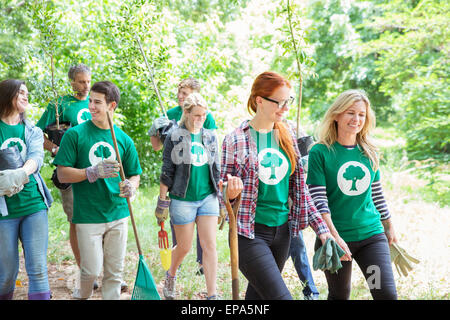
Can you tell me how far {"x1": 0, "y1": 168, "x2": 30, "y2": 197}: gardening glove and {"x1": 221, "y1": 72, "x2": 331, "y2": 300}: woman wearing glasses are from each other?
157 centimetres

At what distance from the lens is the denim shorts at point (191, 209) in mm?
4137

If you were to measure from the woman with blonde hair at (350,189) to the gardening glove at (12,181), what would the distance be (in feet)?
7.08

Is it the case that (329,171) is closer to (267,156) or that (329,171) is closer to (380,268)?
(267,156)

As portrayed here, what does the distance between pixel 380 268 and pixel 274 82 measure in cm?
144

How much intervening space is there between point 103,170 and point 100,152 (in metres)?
0.31

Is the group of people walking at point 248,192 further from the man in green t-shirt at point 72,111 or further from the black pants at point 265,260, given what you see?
the man in green t-shirt at point 72,111

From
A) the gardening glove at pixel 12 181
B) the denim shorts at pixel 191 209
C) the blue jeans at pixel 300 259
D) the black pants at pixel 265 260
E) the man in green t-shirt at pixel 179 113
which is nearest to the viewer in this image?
the black pants at pixel 265 260

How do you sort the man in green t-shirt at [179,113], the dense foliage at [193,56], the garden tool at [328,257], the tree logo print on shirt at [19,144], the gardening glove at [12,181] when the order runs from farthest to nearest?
the dense foliage at [193,56]
the man in green t-shirt at [179,113]
the tree logo print on shirt at [19,144]
the gardening glove at [12,181]
the garden tool at [328,257]

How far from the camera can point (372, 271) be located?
117 inches

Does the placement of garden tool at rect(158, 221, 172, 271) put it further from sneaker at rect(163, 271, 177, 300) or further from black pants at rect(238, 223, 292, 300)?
black pants at rect(238, 223, 292, 300)

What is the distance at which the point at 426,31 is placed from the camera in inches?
408

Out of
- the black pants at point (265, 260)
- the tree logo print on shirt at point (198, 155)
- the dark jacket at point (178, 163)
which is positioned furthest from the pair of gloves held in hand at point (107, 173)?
the black pants at point (265, 260)

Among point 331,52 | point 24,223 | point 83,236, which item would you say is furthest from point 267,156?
point 331,52

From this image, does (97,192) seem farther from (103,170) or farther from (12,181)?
(12,181)
